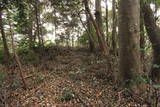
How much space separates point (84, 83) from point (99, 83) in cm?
52

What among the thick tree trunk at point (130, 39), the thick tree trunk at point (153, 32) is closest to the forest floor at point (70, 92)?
the thick tree trunk at point (130, 39)

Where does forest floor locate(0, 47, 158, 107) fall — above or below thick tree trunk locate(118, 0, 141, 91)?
below

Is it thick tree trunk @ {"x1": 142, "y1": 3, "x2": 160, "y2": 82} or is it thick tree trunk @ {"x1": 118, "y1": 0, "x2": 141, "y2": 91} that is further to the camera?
thick tree trunk @ {"x1": 142, "y1": 3, "x2": 160, "y2": 82}

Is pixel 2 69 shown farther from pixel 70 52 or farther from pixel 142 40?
pixel 142 40

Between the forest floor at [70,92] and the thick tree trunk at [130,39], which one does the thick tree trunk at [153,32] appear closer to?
the thick tree trunk at [130,39]

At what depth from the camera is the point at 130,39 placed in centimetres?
425

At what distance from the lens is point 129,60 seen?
4.34 meters

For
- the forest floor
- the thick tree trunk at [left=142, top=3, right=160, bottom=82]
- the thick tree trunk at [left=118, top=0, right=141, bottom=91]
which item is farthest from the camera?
the thick tree trunk at [left=142, top=3, right=160, bottom=82]

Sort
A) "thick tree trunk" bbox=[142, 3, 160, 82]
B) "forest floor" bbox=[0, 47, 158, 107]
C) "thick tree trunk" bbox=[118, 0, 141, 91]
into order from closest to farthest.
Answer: "forest floor" bbox=[0, 47, 158, 107] → "thick tree trunk" bbox=[118, 0, 141, 91] → "thick tree trunk" bbox=[142, 3, 160, 82]

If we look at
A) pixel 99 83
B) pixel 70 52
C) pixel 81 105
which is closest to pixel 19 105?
pixel 81 105

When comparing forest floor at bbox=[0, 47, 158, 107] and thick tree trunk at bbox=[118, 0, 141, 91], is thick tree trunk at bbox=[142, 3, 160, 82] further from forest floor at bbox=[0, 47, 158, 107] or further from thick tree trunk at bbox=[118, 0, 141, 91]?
forest floor at bbox=[0, 47, 158, 107]

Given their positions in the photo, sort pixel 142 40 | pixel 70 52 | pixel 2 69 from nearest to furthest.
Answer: pixel 142 40 < pixel 2 69 < pixel 70 52

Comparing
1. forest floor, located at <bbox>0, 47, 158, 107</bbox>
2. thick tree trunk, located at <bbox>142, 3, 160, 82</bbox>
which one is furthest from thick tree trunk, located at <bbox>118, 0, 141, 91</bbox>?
thick tree trunk, located at <bbox>142, 3, 160, 82</bbox>

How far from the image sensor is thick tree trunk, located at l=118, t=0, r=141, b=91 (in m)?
4.21
